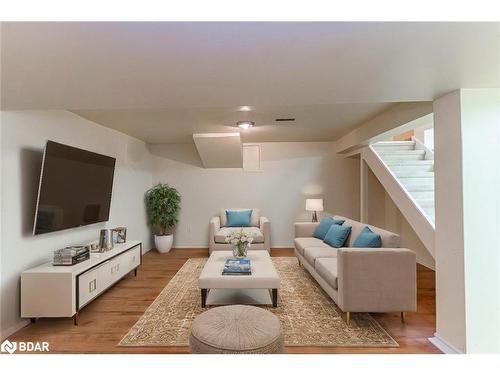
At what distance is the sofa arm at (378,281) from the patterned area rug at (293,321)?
0.72ft

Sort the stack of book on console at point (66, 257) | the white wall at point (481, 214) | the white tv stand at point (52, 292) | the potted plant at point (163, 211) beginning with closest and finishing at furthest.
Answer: the white wall at point (481, 214), the white tv stand at point (52, 292), the stack of book on console at point (66, 257), the potted plant at point (163, 211)

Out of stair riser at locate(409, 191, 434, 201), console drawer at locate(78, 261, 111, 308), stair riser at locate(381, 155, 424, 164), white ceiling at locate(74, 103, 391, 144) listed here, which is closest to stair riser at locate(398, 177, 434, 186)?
stair riser at locate(409, 191, 434, 201)

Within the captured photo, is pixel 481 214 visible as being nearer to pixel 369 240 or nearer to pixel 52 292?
pixel 369 240

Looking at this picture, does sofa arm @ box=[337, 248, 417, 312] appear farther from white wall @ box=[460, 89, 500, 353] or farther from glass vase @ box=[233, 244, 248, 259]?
glass vase @ box=[233, 244, 248, 259]

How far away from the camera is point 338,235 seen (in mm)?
3629

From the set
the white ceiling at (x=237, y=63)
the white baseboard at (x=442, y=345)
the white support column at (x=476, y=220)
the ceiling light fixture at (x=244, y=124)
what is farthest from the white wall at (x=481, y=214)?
the ceiling light fixture at (x=244, y=124)

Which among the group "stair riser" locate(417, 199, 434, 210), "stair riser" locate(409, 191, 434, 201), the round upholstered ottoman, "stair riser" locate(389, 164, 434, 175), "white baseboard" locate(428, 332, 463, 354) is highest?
"stair riser" locate(389, 164, 434, 175)

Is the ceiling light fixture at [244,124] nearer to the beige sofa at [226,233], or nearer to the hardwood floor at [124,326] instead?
the beige sofa at [226,233]

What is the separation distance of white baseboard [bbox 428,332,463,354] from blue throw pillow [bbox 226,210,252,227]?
3.57 m

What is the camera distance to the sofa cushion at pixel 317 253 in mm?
3289

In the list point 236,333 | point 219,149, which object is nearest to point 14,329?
point 236,333

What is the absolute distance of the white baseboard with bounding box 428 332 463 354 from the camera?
197cm

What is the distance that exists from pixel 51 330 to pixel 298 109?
138 inches

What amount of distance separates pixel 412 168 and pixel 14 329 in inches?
215
